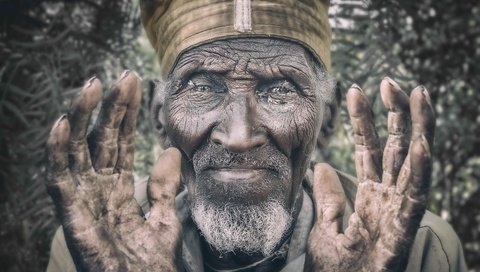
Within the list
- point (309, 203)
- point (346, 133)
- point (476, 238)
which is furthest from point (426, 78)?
point (309, 203)

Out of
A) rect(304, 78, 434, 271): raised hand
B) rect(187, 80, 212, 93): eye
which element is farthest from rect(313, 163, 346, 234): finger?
rect(187, 80, 212, 93): eye

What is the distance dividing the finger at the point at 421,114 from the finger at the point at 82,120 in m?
0.93

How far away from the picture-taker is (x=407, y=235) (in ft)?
7.91

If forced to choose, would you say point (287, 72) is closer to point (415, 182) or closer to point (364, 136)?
point (364, 136)

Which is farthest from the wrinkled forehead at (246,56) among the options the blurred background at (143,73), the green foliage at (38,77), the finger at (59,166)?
the green foliage at (38,77)

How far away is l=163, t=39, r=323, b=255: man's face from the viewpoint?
282 centimetres

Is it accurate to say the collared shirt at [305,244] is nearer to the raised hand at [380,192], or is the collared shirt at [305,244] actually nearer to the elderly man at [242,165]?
the elderly man at [242,165]

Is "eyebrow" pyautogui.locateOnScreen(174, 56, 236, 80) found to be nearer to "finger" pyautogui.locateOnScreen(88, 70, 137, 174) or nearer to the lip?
Result: the lip

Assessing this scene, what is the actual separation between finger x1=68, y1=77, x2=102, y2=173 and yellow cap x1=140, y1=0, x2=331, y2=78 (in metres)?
0.73

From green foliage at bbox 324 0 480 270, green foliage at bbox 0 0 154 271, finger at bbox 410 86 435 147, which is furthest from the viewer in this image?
green foliage at bbox 324 0 480 270

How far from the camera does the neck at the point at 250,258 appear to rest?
309 centimetres

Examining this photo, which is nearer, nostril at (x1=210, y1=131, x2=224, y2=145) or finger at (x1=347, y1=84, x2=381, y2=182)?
finger at (x1=347, y1=84, x2=381, y2=182)

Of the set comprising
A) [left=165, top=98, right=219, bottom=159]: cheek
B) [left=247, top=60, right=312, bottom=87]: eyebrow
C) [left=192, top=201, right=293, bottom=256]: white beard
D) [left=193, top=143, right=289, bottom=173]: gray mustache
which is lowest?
[left=192, top=201, right=293, bottom=256]: white beard

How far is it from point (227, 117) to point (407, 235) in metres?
0.80
